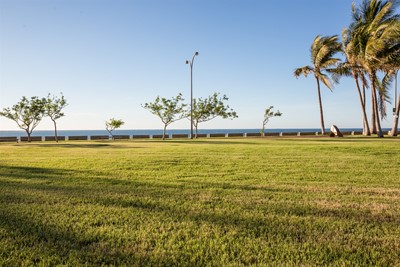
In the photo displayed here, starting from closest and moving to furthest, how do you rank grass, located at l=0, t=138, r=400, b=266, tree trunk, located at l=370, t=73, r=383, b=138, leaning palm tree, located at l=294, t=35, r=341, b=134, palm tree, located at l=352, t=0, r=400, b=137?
grass, located at l=0, t=138, r=400, b=266
palm tree, located at l=352, t=0, r=400, b=137
tree trunk, located at l=370, t=73, r=383, b=138
leaning palm tree, located at l=294, t=35, r=341, b=134

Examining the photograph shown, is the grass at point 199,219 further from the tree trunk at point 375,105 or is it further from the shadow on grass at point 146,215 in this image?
the tree trunk at point 375,105

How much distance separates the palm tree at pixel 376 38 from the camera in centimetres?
2639

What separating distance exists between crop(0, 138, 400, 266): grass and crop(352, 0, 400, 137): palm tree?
22.5m

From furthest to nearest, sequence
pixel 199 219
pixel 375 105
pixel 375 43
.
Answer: pixel 375 105, pixel 375 43, pixel 199 219

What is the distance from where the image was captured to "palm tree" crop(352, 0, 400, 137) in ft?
86.6

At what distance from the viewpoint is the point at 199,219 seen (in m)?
4.28

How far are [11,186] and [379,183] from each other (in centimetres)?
796

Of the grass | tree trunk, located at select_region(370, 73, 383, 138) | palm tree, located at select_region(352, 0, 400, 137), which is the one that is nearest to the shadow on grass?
the grass

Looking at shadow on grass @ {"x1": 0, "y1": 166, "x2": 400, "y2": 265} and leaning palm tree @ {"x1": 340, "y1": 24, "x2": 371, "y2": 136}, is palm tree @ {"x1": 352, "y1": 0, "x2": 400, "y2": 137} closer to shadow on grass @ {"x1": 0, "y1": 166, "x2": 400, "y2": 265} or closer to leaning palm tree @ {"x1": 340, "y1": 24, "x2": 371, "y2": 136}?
leaning palm tree @ {"x1": 340, "y1": 24, "x2": 371, "y2": 136}

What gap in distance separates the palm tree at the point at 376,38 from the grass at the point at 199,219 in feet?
73.9

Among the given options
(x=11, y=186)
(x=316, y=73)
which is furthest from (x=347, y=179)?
(x=316, y=73)

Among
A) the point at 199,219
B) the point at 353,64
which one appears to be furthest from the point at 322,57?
the point at 199,219

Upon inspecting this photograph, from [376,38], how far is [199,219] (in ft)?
96.5

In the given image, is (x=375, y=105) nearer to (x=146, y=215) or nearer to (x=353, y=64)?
(x=353, y=64)
